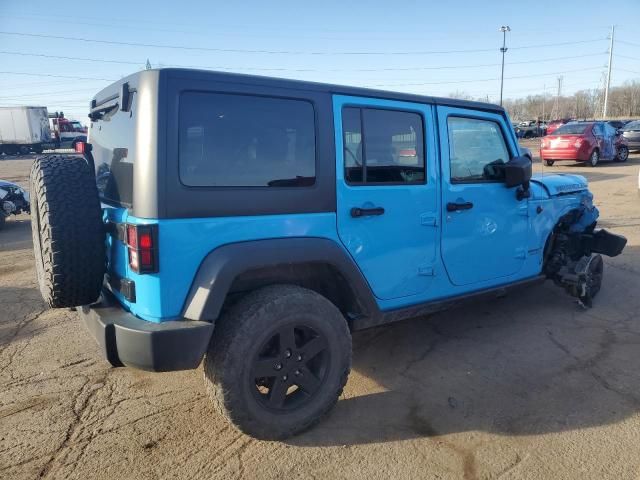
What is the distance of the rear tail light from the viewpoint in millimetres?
2303

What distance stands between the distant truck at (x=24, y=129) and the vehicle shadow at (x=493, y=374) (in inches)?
1480

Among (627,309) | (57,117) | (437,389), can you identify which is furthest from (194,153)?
(57,117)

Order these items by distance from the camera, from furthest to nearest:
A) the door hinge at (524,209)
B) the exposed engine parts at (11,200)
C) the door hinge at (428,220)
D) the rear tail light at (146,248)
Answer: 1. the exposed engine parts at (11,200)
2. the door hinge at (524,209)
3. the door hinge at (428,220)
4. the rear tail light at (146,248)

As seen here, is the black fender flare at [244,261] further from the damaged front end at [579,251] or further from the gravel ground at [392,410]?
the damaged front end at [579,251]

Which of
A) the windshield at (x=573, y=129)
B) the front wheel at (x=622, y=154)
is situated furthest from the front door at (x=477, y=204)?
the front wheel at (x=622, y=154)

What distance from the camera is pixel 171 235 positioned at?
2332 mm

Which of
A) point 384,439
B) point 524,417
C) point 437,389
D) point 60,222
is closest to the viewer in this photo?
point 60,222

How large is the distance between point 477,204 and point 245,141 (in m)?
1.87

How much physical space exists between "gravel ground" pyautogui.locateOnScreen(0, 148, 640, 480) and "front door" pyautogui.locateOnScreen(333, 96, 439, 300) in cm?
76

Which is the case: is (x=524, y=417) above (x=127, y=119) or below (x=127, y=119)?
below

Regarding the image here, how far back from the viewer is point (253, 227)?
8.34ft

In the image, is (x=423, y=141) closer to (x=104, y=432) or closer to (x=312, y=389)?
(x=312, y=389)

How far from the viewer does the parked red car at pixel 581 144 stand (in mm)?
16078

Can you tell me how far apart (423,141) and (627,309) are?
2923 mm
